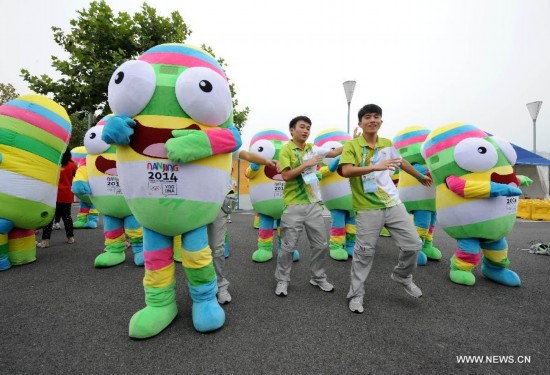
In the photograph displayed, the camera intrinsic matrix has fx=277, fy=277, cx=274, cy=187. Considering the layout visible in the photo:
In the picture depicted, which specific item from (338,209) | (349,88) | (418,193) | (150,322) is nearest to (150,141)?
(150,322)

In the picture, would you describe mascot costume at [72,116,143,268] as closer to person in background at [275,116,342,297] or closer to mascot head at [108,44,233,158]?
mascot head at [108,44,233,158]

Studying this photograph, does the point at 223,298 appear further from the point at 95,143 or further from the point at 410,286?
the point at 95,143

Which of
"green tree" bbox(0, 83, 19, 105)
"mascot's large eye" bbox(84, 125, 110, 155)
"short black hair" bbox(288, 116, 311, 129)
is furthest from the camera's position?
"green tree" bbox(0, 83, 19, 105)

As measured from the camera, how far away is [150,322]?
2.08 meters

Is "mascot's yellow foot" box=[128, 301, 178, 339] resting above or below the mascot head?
below

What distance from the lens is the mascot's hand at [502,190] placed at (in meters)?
2.87

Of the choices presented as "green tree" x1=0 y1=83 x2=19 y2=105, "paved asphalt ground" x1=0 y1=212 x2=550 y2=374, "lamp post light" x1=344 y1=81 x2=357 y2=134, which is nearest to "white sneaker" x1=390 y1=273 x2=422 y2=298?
"paved asphalt ground" x1=0 y1=212 x2=550 y2=374

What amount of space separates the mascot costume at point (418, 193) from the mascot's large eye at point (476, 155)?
3.01ft

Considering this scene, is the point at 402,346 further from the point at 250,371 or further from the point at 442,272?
the point at 442,272

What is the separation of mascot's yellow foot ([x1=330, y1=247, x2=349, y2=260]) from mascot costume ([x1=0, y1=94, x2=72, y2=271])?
3985 mm

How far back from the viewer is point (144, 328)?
2.05 metres

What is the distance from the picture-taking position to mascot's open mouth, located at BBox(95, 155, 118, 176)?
3678 mm

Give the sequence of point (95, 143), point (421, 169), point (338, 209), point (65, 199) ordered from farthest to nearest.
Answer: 1. point (65, 199)
2. point (338, 209)
3. point (421, 169)
4. point (95, 143)

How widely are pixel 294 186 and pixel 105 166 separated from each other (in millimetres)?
2572
